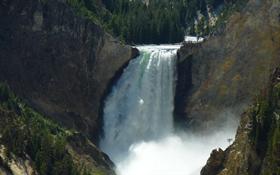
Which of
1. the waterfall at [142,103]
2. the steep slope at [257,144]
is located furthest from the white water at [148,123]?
the steep slope at [257,144]

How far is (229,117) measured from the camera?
12050 centimetres

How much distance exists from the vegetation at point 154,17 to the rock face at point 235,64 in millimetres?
18146

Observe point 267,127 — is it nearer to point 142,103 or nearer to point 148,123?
point 148,123

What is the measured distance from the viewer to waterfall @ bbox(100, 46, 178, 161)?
12962 cm

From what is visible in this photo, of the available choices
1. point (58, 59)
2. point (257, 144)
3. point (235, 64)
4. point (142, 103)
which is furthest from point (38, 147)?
point (235, 64)

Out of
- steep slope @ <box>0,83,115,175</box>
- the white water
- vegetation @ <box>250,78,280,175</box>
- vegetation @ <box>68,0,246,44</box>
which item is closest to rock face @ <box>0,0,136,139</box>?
the white water

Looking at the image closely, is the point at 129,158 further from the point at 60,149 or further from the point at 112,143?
the point at 60,149

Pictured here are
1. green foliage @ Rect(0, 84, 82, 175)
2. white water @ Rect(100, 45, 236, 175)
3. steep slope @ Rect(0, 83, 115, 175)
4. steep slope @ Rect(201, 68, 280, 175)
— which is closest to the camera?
steep slope @ Rect(201, 68, 280, 175)

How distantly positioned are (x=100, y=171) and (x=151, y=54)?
85.9 ft

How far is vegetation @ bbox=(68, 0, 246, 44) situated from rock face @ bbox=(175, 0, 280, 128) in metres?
18.1

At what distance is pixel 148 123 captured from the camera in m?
130

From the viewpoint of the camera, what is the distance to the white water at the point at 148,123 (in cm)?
12219

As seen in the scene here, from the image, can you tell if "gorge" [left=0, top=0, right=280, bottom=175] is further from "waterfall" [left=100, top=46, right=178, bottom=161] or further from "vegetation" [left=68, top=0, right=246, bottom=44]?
"vegetation" [left=68, top=0, right=246, bottom=44]

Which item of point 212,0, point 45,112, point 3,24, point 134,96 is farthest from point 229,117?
point 212,0
